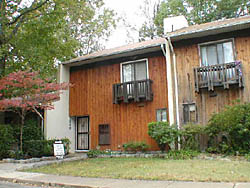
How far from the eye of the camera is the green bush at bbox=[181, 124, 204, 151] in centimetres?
1177

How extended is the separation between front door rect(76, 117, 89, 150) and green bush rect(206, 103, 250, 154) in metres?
7.61

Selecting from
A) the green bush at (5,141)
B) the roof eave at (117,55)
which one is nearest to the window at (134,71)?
the roof eave at (117,55)

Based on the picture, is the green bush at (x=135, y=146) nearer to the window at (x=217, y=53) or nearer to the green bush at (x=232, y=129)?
the green bush at (x=232, y=129)

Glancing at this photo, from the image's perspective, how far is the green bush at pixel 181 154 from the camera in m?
11.1

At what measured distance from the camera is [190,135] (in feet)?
38.7

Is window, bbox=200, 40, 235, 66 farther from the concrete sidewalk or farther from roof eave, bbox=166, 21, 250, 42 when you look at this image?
the concrete sidewalk

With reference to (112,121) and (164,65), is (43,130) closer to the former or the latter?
(112,121)

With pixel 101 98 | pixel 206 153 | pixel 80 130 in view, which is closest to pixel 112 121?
pixel 101 98

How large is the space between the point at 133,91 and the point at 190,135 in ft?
12.6

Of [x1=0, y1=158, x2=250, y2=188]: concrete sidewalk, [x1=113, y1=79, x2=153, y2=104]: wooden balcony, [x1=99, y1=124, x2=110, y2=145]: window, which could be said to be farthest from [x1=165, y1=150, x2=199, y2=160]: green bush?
[x1=0, y1=158, x2=250, y2=188]: concrete sidewalk

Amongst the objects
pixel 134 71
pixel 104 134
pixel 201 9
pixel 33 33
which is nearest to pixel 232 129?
pixel 134 71

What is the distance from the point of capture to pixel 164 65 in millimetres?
13836

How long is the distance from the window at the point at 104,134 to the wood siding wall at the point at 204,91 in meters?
4.36

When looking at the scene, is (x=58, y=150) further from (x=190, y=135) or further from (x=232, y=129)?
(x=232, y=129)
